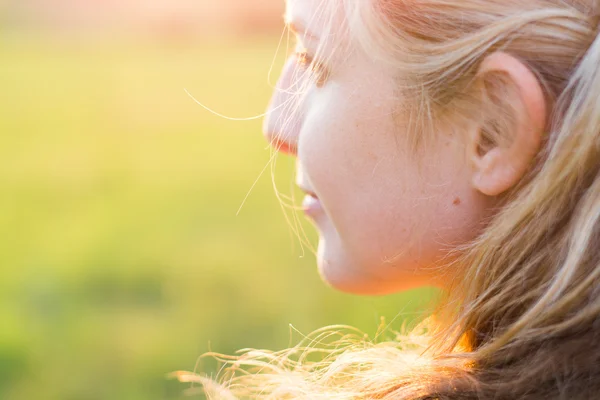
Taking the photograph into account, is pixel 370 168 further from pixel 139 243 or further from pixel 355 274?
pixel 139 243

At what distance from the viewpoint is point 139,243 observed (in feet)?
11.1

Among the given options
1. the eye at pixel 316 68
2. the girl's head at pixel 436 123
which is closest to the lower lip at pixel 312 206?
the girl's head at pixel 436 123

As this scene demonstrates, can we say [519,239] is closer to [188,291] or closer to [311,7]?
[311,7]

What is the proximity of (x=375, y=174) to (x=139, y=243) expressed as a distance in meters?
2.56

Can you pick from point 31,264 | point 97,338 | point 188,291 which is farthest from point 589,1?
point 31,264

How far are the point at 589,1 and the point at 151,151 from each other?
4.40m

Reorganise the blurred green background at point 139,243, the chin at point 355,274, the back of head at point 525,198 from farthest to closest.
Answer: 1. the blurred green background at point 139,243
2. the chin at point 355,274
3. the back of head at point 525,198

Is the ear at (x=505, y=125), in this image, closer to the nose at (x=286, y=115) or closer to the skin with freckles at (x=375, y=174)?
the skin with freckles at (x=375, y=174)

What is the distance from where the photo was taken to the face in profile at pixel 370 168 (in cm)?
92

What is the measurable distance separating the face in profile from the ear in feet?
0.08

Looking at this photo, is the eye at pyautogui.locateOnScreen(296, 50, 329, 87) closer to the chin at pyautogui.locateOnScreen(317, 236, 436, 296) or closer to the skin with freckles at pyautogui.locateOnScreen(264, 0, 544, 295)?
the skin with freckles at pyautogui.locateOnScreen(264, 0, 544, 295)

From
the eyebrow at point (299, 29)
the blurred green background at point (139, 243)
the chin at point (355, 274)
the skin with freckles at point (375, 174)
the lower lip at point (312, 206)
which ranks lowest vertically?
the blurred green background at point (139, 243)

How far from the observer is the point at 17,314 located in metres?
2.70

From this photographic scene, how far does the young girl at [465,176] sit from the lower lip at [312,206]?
0.24 ft
